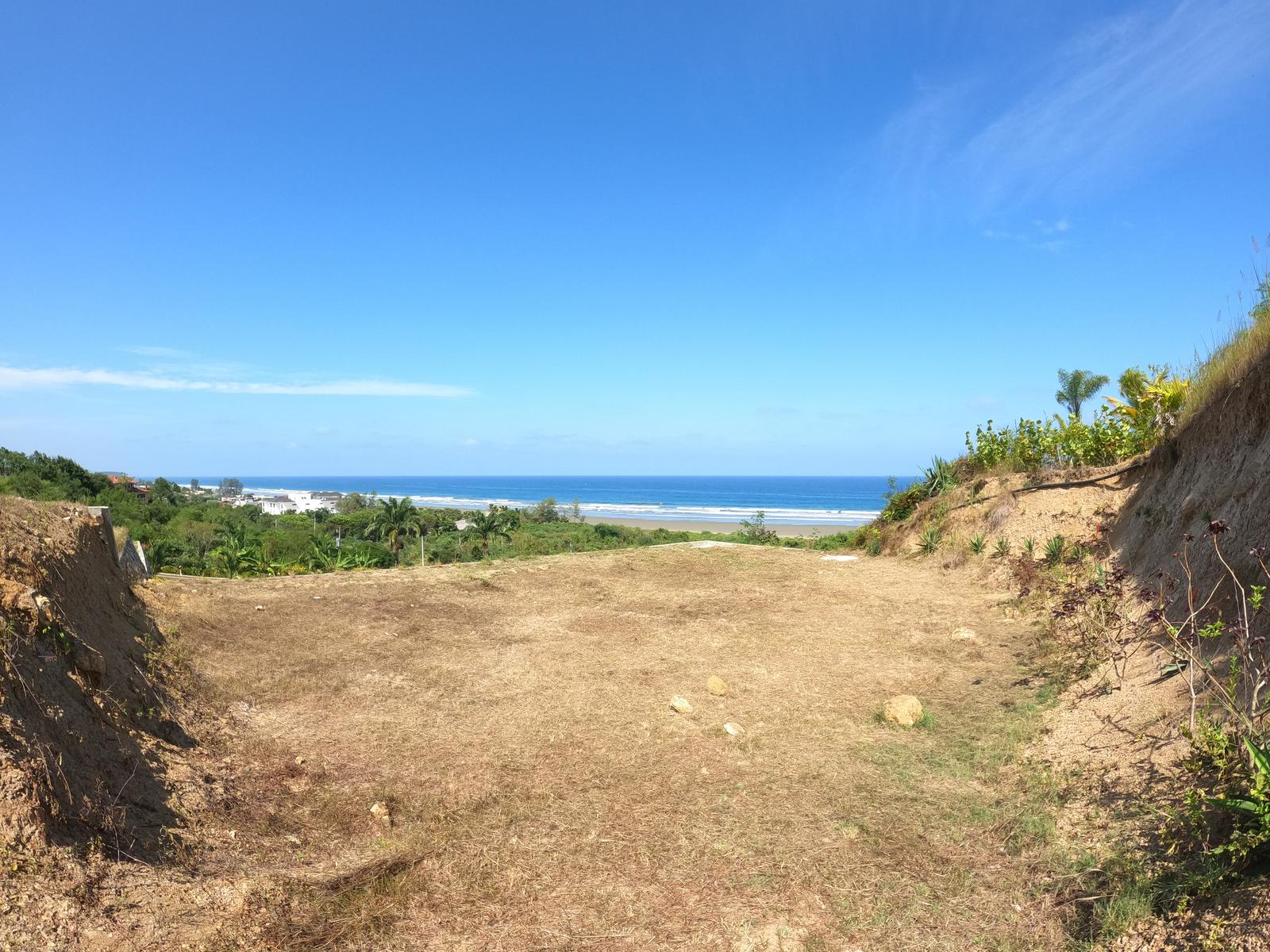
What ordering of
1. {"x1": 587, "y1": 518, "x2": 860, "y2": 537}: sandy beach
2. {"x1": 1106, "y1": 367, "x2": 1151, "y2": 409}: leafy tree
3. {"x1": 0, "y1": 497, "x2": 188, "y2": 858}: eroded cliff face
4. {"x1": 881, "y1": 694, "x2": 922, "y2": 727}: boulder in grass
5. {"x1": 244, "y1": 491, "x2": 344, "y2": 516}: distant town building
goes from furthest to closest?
{"x1": 244, "y1": 491, "x2": 344, "y2": 516}: distant town building < {"x1": 587, "y1": 518, "x2": 860, "y2": 537}: sandy beach < {"x1": 1106, "y1": 367, "x2": 1151, "y2": 409}: leafy tree < {"x1": 881, "y1": 694, "x2": 922, "y2": 727}: boulder in grass < {"x1": 0, "y1": 497, "x2": 188, "y2": 858}: eroded cliff face

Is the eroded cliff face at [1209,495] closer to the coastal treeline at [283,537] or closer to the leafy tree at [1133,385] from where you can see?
the leafy tree at [1133,385]

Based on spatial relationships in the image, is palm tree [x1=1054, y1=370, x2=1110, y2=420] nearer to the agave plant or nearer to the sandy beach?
the agave plant

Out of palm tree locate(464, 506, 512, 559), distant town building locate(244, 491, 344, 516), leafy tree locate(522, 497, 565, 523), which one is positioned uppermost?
palm tree locate(464, 506, 512, 559)

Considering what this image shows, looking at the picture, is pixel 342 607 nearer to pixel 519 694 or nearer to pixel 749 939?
pixel 519 694

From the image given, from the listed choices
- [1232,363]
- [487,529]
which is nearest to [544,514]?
[487,529]

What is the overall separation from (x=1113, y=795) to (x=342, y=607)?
336 inches

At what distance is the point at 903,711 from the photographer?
20.2ft

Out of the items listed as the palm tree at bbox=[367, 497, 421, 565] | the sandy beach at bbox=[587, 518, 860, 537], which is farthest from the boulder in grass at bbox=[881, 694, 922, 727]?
the sandy beach at bbox=[587, 518, 860, 537]

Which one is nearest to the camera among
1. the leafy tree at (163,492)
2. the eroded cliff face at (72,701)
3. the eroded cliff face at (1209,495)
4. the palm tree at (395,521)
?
the eroded cliff face at (72,701)

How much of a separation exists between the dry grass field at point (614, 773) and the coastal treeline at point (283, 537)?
6.21 metres

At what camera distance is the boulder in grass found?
240 inches

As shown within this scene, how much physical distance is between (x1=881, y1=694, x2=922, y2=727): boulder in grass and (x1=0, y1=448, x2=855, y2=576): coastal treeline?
10872 millimetres

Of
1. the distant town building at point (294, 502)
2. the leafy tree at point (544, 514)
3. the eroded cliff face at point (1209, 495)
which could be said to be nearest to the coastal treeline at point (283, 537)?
the eroded cliff face at point (1209, 495)

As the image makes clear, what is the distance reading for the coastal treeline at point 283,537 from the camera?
15500mm
